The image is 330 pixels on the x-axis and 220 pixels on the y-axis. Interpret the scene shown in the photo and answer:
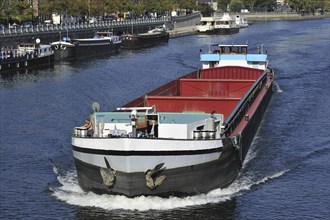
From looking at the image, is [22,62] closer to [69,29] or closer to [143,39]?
[69,29]

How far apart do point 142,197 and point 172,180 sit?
1.34m

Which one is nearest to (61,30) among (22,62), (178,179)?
(22,62)

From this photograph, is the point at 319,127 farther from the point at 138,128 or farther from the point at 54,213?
the point at 54,213

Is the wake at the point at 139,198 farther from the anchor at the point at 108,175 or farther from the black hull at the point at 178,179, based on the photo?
the anchor at the point at 108,175

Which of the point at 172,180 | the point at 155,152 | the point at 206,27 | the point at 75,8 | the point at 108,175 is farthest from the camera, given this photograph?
the point at 206,27

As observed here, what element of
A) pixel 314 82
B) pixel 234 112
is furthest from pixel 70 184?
pixel 314 82

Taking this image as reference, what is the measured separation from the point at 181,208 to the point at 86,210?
376 cm

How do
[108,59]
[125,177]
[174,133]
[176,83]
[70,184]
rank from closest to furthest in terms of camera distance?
1. [125,177]
2. [174,133]
3. [70,184]
4. [176,83]
5. [108,59]

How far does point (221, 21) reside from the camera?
532 ft

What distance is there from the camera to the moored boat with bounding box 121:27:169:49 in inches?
4606

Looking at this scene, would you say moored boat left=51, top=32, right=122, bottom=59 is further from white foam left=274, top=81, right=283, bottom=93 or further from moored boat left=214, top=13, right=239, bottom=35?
moored boat left=214, top=13, right=239, bottom=35

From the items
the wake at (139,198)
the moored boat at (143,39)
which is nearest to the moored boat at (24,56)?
the moored boat at (143,39)

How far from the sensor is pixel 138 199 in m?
29.0

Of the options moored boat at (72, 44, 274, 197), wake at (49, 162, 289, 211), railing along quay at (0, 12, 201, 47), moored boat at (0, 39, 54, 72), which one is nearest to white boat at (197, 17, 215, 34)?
railing along quay at (0, 12, 201, 47)
